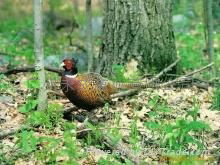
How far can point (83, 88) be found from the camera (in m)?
5.93

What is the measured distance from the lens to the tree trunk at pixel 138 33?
7562 millimetres

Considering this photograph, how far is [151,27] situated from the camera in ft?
25.0

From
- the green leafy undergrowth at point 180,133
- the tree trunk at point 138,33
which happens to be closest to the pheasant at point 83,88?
the green leafy undergrowth at point 180,133

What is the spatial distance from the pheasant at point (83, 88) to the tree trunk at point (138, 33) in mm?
1448

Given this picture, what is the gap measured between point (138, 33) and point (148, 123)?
108 inches

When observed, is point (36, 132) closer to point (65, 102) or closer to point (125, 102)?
point (65, 102)

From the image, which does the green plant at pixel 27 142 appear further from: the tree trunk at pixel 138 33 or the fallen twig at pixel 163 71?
the tree trunk at pixel 138 33

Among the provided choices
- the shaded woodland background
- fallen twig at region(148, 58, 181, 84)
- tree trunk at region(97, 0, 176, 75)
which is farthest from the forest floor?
tree trunk at region(97, 0, 176, 75)

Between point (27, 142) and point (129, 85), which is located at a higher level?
point (129, 85)

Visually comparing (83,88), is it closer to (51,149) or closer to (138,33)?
(51,149)

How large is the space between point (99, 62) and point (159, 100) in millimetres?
1340

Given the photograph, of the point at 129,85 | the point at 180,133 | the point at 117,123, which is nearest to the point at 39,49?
the point at 117,123

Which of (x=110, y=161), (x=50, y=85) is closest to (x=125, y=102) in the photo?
(x=50, y=85)

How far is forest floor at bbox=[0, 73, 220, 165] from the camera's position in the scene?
15.9 ft
